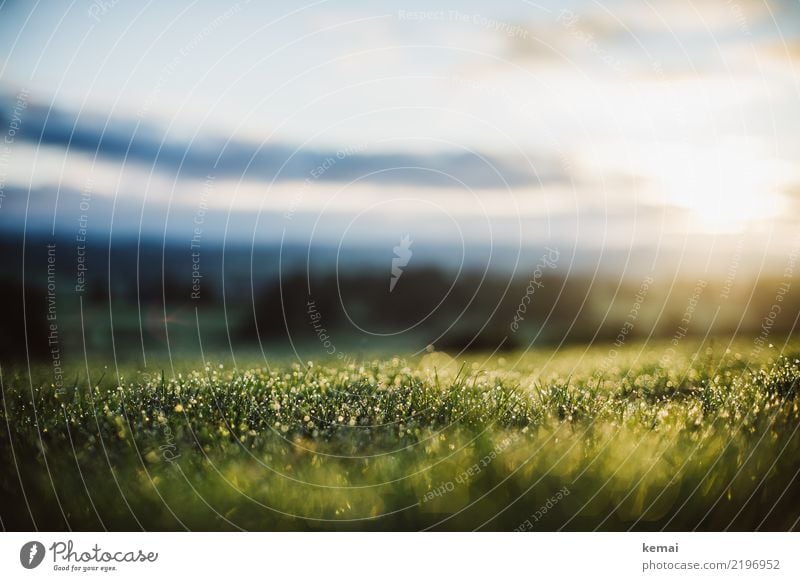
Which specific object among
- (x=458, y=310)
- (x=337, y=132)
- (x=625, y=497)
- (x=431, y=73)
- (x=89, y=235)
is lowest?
(x=625, y=497)

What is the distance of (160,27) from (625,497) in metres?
2.37

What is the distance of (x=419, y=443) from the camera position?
2.70 metres

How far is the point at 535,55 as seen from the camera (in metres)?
2.66

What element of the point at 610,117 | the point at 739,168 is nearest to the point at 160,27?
the point at 610,117

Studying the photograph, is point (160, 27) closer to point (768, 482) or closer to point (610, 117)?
point (610, 117)

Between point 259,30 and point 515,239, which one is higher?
point 259,30

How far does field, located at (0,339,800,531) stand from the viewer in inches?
104

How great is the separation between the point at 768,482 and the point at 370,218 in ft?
5.76

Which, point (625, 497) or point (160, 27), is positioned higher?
point (160, 27)

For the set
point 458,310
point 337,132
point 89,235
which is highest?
point 337,132

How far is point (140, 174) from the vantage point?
2.61 m

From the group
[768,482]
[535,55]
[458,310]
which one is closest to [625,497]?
[768,482]

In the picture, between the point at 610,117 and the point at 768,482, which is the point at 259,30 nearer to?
the point at 610,117

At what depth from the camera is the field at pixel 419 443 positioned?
264 cm
